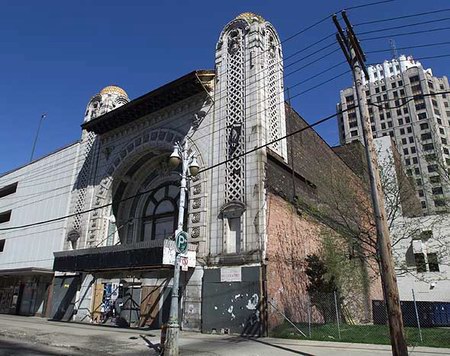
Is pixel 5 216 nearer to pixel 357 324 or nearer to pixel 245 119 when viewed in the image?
pixel 245 119

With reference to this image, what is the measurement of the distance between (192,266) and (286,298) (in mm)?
4957

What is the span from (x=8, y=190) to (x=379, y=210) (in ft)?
128

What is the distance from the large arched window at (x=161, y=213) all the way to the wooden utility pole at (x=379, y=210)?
1545 cm

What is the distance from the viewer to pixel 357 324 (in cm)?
2506

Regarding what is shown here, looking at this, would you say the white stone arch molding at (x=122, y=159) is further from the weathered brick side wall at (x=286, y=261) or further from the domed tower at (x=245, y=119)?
the weathered brick side wall at (x=286, y=261)

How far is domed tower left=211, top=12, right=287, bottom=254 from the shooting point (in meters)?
18.8

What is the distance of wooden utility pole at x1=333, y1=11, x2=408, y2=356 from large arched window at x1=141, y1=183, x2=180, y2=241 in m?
15.5

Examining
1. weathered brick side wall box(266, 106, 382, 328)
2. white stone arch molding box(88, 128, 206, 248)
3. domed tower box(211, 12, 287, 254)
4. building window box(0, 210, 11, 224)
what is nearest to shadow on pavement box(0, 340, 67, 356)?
domed tower box(211, 12, 287, 254)

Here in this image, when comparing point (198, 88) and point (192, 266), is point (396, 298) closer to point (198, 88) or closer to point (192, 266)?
point (192, 266)

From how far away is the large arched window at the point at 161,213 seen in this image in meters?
24.9

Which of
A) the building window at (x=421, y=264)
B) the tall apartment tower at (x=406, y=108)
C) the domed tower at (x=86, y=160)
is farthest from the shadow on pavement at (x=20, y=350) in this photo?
the tall apartment tower at (x=406, y=108)

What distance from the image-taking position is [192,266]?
63.2 ft

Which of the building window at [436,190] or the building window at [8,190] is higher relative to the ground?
the building window at [8,190]

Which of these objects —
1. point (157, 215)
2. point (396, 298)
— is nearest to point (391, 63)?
point (157, 215)
